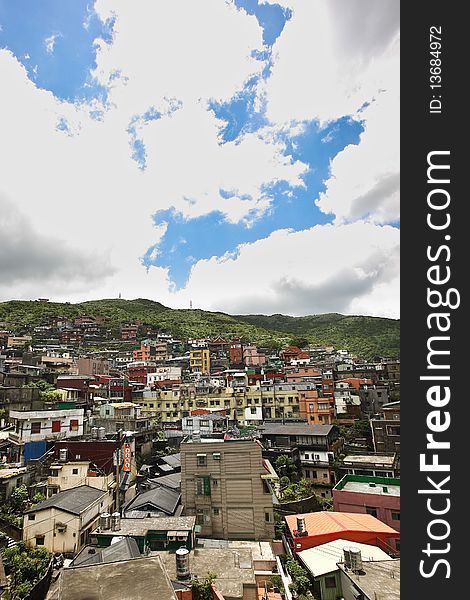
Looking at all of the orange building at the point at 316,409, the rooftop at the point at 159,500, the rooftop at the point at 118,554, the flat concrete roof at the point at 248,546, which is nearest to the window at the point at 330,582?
the flat concrete roof at the point at 248,546

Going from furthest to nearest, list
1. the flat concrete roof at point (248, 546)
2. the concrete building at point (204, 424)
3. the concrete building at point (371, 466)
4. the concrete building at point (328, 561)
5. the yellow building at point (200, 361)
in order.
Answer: the yellow building at point (200, 361) < the concrete building at point (204, 424) < the concrete building at point (371, 466) < the flat concrete roof at point (248, 546) < the concrete building at point (328, 561)

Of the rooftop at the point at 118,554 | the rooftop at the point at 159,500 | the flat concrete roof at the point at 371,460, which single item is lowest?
the rooftop at the point at 159,500

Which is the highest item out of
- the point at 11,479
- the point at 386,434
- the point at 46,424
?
the point at 46,424

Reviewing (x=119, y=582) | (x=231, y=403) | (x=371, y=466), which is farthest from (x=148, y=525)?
(x=231, y=403)

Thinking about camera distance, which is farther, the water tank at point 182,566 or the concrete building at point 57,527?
the concrete building at point 57,527

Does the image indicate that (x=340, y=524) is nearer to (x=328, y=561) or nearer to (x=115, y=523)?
(x=328, y=561)

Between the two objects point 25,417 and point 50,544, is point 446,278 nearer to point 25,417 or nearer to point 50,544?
point 50,544

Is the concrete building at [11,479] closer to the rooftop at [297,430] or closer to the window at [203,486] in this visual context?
the window at [203,486]
